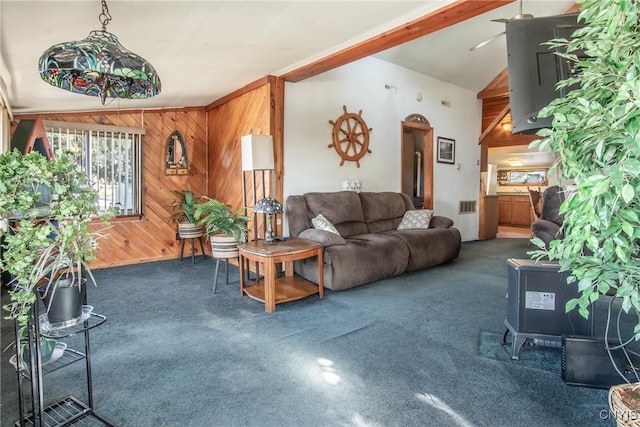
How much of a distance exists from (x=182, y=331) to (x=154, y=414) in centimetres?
100

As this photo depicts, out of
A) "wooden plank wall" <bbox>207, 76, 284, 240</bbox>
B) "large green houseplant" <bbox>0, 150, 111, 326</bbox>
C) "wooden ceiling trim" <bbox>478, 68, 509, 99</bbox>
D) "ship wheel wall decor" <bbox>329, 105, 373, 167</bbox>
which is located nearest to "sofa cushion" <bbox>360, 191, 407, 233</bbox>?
"ship wheel wall decor" <bbox>329, 105, 373, 167</bbox>

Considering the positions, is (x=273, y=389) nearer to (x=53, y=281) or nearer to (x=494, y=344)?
(x=53, y=281)

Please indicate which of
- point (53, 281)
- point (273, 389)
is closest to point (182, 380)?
point (273, 389)

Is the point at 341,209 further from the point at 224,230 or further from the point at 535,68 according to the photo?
the point at 535,68

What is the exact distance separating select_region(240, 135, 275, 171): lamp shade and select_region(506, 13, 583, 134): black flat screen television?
93.0 inches

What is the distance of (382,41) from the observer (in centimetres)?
312

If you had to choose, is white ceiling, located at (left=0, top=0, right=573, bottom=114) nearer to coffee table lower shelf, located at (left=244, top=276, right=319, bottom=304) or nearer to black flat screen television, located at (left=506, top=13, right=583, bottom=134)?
black flat screen television, located at (left=506, top=13, right=583, bottom=134)

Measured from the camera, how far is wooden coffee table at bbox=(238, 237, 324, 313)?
312cm

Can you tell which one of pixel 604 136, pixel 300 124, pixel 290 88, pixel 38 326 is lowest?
pixel 38 326

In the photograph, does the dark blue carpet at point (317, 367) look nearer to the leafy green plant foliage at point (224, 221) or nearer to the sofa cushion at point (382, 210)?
the leafy green plant foliage at point (224, 221)

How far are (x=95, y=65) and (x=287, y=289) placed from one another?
2.50m

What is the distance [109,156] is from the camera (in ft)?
15.9

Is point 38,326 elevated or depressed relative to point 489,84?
depressed

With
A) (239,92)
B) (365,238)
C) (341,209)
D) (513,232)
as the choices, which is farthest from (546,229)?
(513,232)
